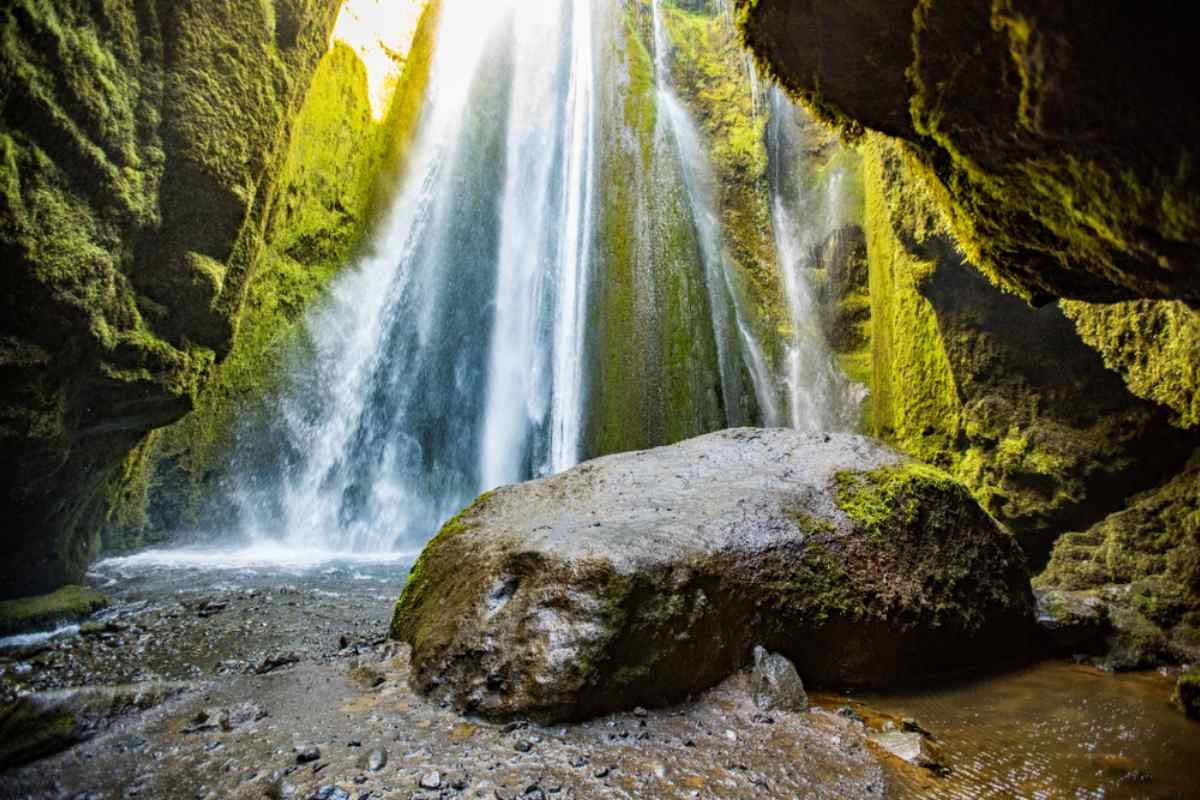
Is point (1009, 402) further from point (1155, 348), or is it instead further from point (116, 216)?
point (116, 216)

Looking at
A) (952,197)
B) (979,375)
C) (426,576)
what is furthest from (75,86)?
(979,375)

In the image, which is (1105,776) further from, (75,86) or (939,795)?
(75,86)

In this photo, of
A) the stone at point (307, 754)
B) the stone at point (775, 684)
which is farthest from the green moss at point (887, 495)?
the stone at point (307, 754)

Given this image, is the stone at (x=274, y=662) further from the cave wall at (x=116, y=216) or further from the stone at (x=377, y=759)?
the cave wall at (x=116, y=216)

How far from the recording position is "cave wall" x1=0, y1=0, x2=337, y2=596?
3100 mm

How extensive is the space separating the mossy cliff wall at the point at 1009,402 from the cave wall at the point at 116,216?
5015 millimetres

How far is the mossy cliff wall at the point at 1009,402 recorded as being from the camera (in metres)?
5.31

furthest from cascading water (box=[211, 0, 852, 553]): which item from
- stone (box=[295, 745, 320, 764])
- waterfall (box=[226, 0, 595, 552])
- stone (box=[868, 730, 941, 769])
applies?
stone (box=[295, 745, 320, 764])

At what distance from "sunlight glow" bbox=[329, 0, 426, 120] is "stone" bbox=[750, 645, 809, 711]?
44.6 feet

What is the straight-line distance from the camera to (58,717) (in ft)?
7.35

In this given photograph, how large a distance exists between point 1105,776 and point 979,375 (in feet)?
16.5

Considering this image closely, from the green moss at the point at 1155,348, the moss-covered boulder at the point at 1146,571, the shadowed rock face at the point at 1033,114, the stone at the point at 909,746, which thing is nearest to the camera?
the shadowed rock face at the point at 1033,114

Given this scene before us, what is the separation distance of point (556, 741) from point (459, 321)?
10931mm

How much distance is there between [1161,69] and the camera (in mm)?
1280
